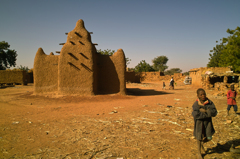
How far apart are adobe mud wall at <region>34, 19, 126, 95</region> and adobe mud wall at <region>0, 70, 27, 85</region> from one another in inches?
554

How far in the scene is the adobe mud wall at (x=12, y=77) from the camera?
22797mm

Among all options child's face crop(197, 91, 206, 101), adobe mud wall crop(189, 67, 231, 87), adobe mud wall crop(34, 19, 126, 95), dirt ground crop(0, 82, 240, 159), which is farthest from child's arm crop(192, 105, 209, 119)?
adobe mud wall crop(189, 67, 231, 87)

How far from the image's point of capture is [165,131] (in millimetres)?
4527

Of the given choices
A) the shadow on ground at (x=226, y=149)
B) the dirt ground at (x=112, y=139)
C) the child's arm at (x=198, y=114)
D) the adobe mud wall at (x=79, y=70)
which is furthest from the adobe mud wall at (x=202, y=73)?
the child's arm at (x=198, y=114)

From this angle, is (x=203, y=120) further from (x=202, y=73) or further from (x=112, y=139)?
(x=202, y=73)

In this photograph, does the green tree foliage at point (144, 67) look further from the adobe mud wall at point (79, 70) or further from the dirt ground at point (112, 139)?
the dirt ground at point (112, 139)

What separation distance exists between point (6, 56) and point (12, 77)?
Answer: 1696cm

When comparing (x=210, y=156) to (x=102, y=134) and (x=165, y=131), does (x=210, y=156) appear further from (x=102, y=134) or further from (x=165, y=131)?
(x=102, y=134)

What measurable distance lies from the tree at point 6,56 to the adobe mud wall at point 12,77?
607 inches

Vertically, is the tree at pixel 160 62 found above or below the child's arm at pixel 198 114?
above

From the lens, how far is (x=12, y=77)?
2322 cm

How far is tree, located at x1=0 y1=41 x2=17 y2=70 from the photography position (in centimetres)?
3500

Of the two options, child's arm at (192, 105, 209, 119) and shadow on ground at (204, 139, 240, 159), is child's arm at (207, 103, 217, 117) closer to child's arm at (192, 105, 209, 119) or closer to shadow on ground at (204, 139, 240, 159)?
child's arm at (192, 105, 209, 119)

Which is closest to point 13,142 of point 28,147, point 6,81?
point 28,147
